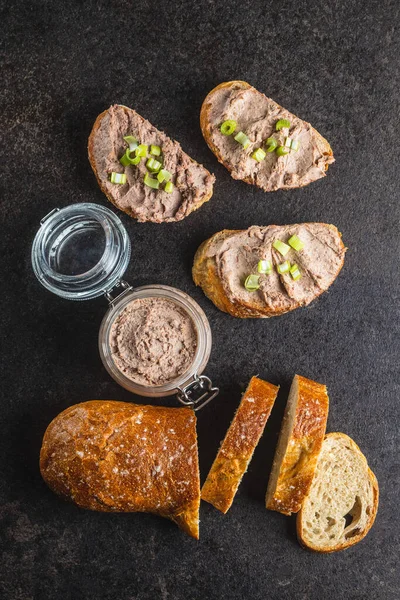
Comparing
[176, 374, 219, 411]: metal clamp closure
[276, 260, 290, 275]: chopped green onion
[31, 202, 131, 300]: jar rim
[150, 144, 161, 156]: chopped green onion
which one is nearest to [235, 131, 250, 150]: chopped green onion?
[150, 144, 161, 156]: chopped green onion

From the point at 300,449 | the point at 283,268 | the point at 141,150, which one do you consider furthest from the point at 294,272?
the point at 141,150

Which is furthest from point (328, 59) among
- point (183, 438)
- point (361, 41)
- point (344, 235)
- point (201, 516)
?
point (201, 516)

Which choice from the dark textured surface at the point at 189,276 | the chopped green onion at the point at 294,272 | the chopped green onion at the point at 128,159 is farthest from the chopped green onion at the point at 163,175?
the chopped green onion at the point at 294,272

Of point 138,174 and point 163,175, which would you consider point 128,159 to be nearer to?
point 138,174

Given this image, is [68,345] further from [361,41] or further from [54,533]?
[361,41]

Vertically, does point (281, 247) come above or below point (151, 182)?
below

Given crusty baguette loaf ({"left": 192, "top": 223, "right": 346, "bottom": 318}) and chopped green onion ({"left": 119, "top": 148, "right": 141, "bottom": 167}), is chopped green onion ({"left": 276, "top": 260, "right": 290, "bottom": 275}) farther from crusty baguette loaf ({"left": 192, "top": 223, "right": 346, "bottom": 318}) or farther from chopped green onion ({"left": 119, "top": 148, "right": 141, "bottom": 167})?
chopped green onion ({"left": 119, "top": 148, "right": 141, "bottom": 167})

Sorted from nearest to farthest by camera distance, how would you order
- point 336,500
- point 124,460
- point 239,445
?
point 124,460, point 239,445, point 336,500
